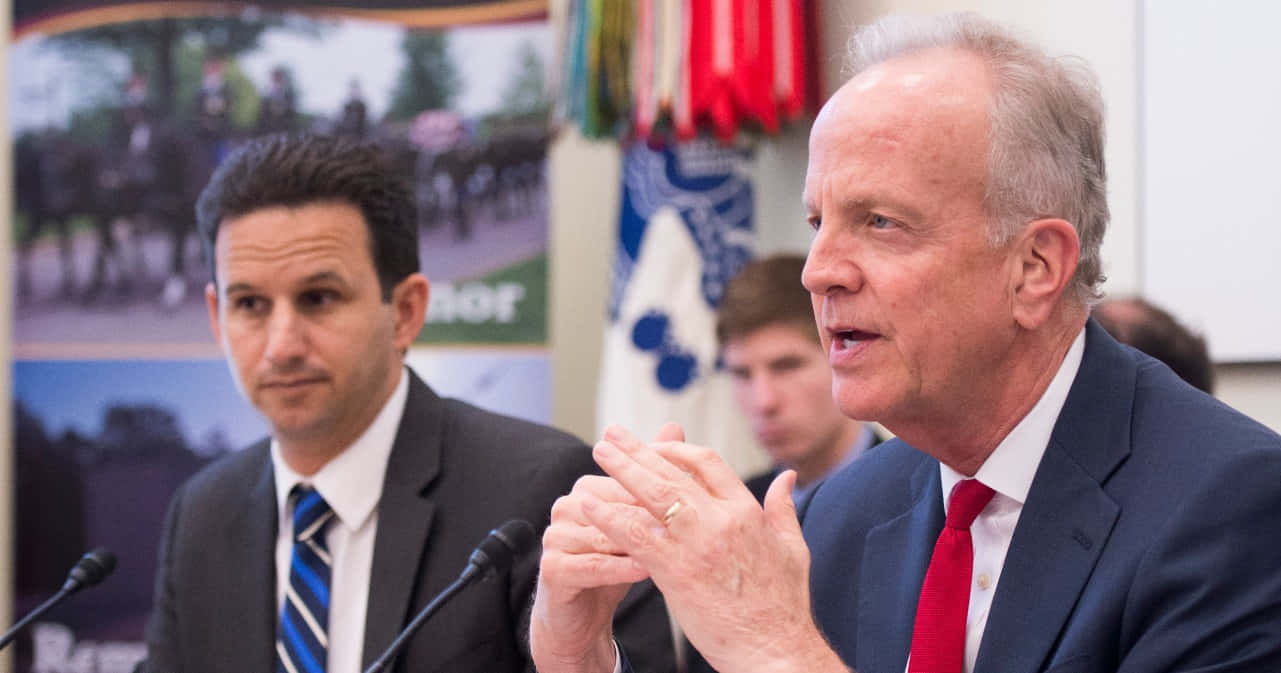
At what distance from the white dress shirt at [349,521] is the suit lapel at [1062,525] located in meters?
0.92

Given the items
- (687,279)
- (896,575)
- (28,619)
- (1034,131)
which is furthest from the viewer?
(687,279)

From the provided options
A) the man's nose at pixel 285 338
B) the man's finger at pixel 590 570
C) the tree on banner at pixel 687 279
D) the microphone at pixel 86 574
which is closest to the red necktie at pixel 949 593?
the man's finger at pixel 590 570

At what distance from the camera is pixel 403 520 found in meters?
1.95

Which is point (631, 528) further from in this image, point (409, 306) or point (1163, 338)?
point (1163, 338)

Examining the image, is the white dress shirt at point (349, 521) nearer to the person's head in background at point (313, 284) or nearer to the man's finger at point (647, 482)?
the person's head in background at point (313, 284)

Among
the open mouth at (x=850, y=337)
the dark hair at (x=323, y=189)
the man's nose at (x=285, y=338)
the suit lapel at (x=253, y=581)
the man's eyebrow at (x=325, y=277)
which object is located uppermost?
the dark hair at (x=323, y=189)

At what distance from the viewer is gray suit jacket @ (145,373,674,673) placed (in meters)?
1.85

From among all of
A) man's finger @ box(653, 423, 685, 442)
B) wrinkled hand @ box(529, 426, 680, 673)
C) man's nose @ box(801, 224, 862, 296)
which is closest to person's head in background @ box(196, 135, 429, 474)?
wrinkled hand @ box(529, 426, 680, 673)

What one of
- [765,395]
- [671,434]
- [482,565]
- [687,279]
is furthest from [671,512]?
[687,279]

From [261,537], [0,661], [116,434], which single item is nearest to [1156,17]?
[261,537]

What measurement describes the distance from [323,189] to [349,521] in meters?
0.50

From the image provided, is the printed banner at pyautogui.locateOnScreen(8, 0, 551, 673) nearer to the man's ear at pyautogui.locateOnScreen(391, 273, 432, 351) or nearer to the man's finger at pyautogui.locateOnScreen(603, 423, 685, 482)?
the man's ear at pyautogui.locateOnScreen(391, 273, 432, 351)

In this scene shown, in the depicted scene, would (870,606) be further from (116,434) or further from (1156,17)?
(116,434)

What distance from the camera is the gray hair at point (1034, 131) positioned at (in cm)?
139
